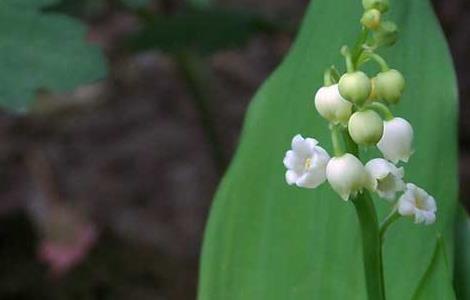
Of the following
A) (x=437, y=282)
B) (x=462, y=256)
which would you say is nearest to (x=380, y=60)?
(x=437, y=282)

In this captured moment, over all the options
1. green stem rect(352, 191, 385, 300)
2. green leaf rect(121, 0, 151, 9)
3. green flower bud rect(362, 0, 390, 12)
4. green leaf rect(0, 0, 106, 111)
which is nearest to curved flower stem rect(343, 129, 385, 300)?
green stem rect(352, 191, 385, 300)

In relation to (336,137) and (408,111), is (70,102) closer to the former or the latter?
(408,111)

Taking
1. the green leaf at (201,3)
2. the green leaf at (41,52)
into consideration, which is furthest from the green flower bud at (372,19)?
the green leaf at (201,3)

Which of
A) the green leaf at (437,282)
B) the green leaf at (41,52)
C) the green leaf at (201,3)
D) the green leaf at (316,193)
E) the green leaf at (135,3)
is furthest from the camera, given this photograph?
the green leaf at (201,3)

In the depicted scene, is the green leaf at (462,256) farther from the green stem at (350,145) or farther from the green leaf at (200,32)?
the green leaf at (200,32)

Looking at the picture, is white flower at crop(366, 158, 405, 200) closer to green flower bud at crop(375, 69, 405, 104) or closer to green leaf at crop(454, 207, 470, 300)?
green flower bud at crop(375, 69, 405, 104)

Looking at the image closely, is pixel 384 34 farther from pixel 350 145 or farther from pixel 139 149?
pixel 139 149
